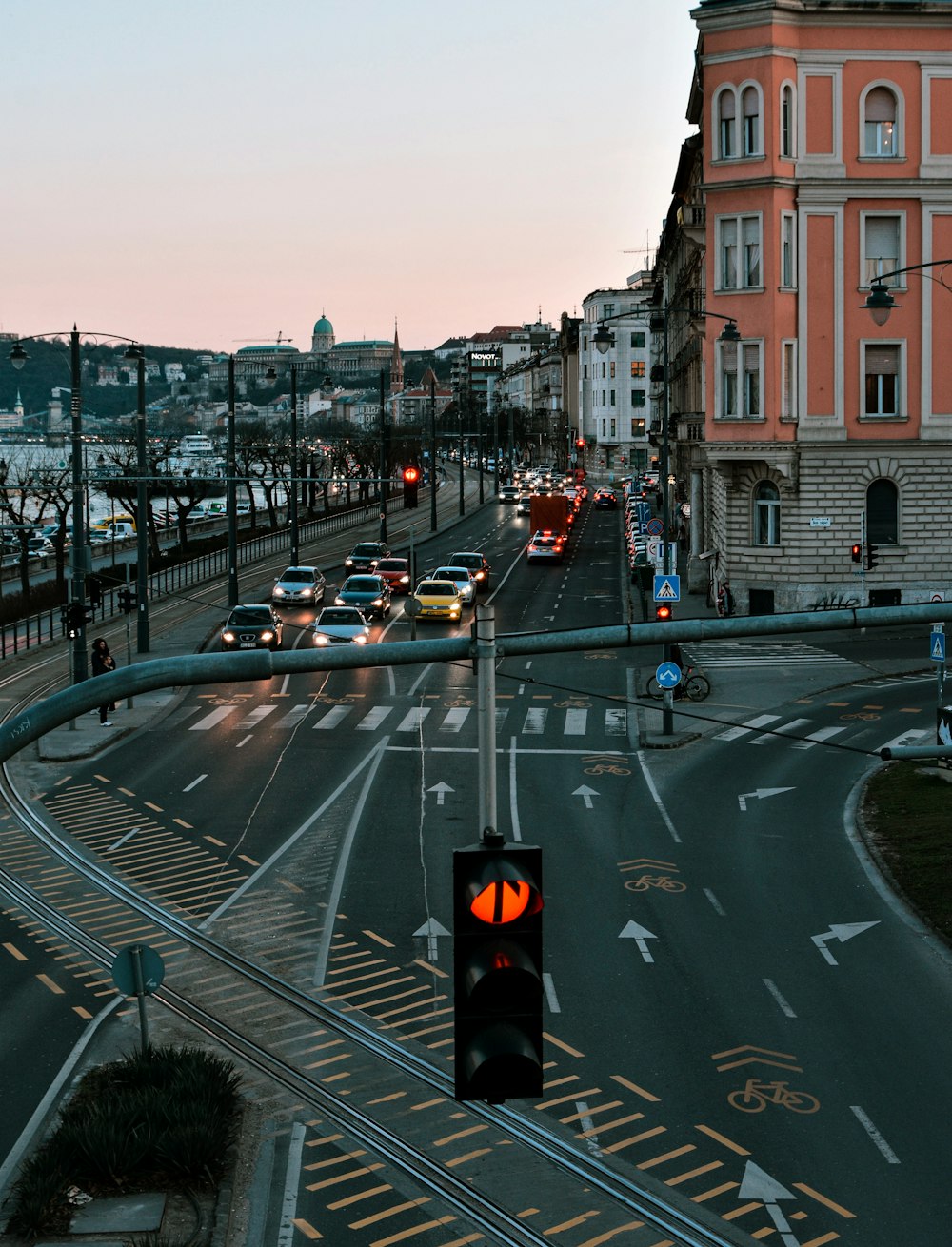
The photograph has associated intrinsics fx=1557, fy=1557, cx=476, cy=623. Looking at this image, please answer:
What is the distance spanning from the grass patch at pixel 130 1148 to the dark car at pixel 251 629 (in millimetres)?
31848

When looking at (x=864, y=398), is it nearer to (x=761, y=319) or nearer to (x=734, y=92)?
(x=761, y=319)

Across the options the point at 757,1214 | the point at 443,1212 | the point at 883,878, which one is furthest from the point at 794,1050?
the point at 883,878

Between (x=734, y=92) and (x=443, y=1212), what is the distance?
143 ft

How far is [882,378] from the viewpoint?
168 ft

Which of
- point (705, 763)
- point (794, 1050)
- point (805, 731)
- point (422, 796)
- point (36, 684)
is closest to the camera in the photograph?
point (794, 1050)

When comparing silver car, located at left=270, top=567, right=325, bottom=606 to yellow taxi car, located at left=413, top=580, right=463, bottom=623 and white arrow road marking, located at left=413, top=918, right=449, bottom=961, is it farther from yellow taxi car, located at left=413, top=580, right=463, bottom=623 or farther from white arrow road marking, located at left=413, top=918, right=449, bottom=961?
white arrow road marking, located at left=413, top=918, right=449, bottom=961

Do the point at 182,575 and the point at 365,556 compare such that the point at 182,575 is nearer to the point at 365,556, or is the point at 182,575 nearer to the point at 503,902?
the point at 365,556

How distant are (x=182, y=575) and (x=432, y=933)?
2088 inches

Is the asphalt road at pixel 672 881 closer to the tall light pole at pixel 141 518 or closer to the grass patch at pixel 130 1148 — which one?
the grass patch at pixel 130 1148

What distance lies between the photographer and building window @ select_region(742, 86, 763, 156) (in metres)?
A: 49.6

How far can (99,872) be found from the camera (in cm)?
2406

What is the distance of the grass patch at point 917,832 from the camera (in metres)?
22.3

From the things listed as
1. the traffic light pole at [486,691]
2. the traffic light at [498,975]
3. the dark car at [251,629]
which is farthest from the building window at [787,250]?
the traffic light at [498,975]

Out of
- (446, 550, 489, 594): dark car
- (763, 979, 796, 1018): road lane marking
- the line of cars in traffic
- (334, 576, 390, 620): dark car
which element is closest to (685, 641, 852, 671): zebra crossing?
the line of cars in traffic
